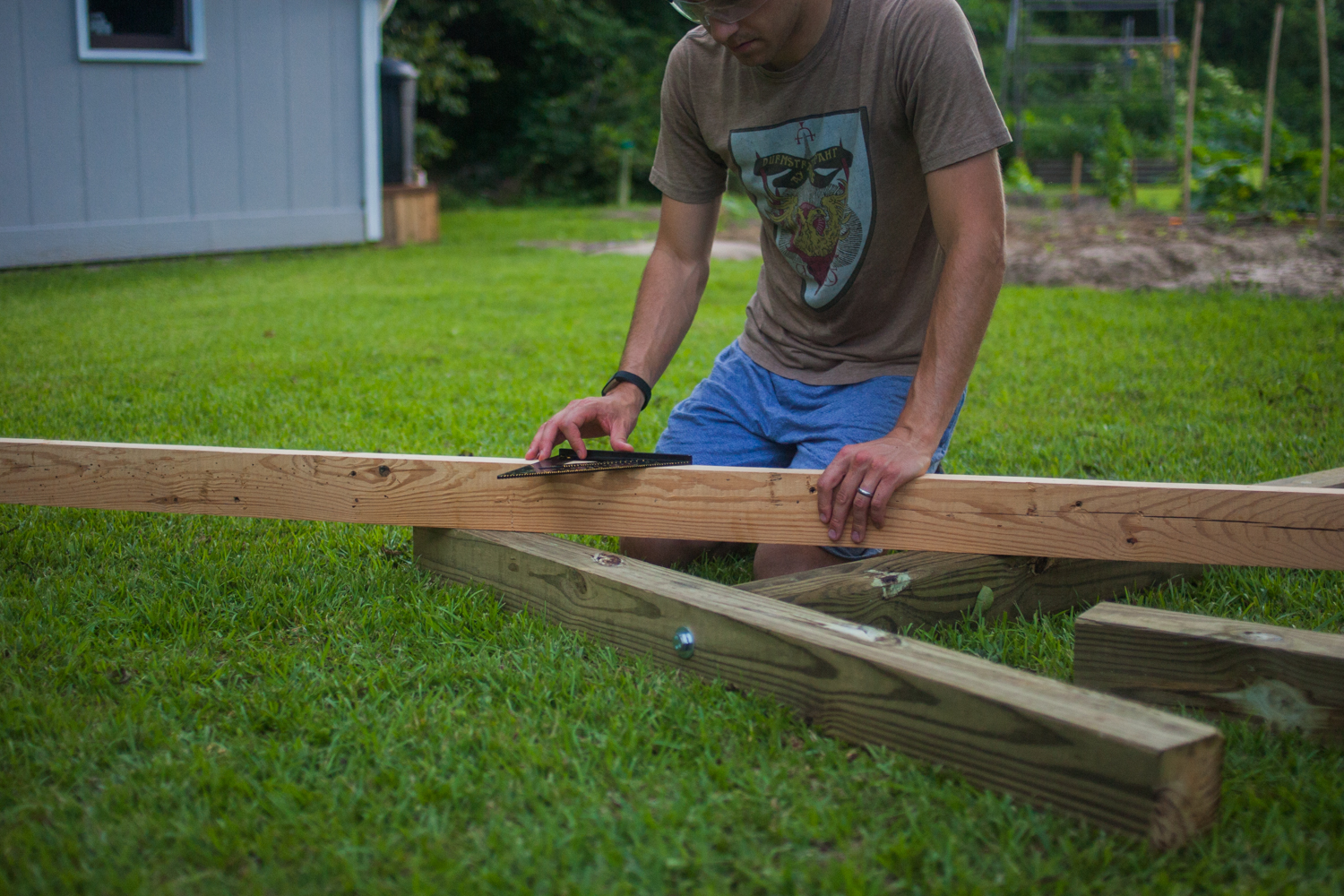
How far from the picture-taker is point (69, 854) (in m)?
1.52

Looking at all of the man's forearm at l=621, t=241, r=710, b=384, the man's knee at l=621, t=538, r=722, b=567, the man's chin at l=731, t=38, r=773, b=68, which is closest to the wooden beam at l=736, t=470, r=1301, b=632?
the man's knee at l=621, t=538, r=722, b=567

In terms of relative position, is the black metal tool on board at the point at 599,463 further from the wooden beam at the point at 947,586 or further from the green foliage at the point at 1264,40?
the green foliage at the point at 1264,40

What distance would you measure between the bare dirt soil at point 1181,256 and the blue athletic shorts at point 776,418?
5560mm

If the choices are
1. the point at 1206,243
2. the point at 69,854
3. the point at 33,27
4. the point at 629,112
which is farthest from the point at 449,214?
the point at 69,854

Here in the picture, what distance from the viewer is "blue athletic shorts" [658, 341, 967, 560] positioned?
8.63ft

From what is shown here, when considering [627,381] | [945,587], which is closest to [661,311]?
[627,381]

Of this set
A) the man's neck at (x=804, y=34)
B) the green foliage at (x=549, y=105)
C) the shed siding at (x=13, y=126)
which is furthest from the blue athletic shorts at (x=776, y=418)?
the green foliage at (x=549, y=105)

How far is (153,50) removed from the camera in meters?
9.28

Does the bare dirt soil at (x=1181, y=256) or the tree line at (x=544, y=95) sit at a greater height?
the tree line at (x=544, y=95)

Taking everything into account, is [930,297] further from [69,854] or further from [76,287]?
[76,287]

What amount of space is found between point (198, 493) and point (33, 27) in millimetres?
7924

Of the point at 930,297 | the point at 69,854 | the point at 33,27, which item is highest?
the point at 33,27

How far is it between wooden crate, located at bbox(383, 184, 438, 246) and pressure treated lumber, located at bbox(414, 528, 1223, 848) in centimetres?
998

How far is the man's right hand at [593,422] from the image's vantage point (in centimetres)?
233
